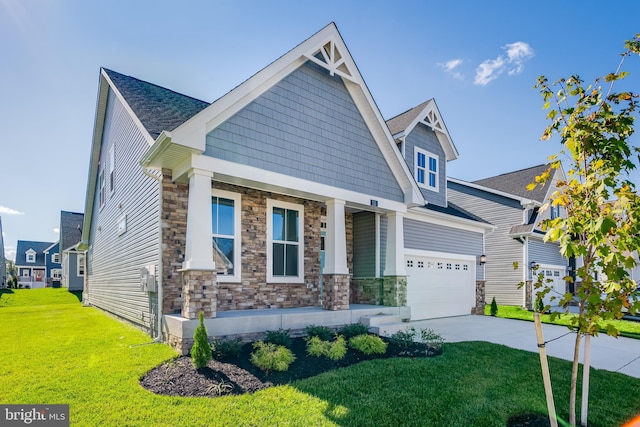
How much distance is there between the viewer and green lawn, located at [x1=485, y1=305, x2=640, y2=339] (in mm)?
10959

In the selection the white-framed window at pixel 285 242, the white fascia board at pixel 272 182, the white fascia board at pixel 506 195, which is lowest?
the white-framed window at pixel 285 242

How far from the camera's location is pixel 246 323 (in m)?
7.13

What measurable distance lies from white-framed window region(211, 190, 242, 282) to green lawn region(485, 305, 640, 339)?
7.55 metres

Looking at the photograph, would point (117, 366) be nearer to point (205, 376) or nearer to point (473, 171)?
point (205, 376)

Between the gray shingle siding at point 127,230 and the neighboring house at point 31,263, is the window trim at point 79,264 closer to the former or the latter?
the gray shingle siding at point 127,230

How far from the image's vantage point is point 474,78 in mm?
10445

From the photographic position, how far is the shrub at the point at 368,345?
22.6ft

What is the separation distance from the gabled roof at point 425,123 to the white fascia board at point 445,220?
280 centimetres

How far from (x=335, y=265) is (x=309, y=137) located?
3.22m

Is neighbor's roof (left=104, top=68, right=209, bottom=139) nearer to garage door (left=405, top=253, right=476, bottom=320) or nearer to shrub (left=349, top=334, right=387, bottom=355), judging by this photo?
shrub (left=349, top=334, right=387, bottom=355)

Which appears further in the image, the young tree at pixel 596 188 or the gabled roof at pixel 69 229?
the gabled roof at pixel 69 229

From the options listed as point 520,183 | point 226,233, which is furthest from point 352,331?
point 520,183

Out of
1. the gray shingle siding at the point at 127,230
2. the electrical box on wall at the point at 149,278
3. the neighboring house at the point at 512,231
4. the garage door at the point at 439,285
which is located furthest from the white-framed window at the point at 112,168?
the neighboring house at the point at 512,231

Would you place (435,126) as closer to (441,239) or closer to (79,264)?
(441,239)
